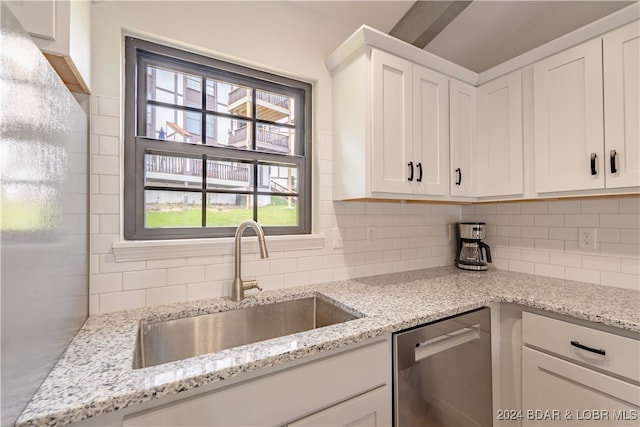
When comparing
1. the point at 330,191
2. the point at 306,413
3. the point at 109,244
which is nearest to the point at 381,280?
the point at 330,191

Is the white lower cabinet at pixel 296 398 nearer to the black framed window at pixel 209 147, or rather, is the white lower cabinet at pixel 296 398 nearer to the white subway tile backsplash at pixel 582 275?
the black framed window at pixel 209 147

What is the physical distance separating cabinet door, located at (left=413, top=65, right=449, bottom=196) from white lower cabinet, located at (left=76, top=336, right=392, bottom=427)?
3.16 ft

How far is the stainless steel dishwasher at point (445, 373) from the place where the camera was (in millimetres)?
1099

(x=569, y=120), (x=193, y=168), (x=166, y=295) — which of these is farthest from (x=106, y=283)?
(x=569, y=120)

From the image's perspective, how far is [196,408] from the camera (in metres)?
0.75

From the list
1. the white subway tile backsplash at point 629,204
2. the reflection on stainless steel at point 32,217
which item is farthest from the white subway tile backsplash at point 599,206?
the reflection on stainless steel at point 32,217

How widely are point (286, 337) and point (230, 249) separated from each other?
0.61m

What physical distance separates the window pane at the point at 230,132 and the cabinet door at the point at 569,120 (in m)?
1.63

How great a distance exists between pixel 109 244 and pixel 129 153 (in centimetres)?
41

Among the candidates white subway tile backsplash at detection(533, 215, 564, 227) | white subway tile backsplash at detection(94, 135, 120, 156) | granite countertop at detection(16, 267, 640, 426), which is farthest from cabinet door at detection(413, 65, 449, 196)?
white subway tile backsplash at detection(94, 135, 120, 156)

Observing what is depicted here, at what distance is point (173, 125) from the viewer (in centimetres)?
139

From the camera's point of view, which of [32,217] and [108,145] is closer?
[32,217]

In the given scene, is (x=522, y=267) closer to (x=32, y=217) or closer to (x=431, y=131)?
(x=431, y=131)

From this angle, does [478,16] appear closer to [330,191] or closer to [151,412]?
[330,191]
